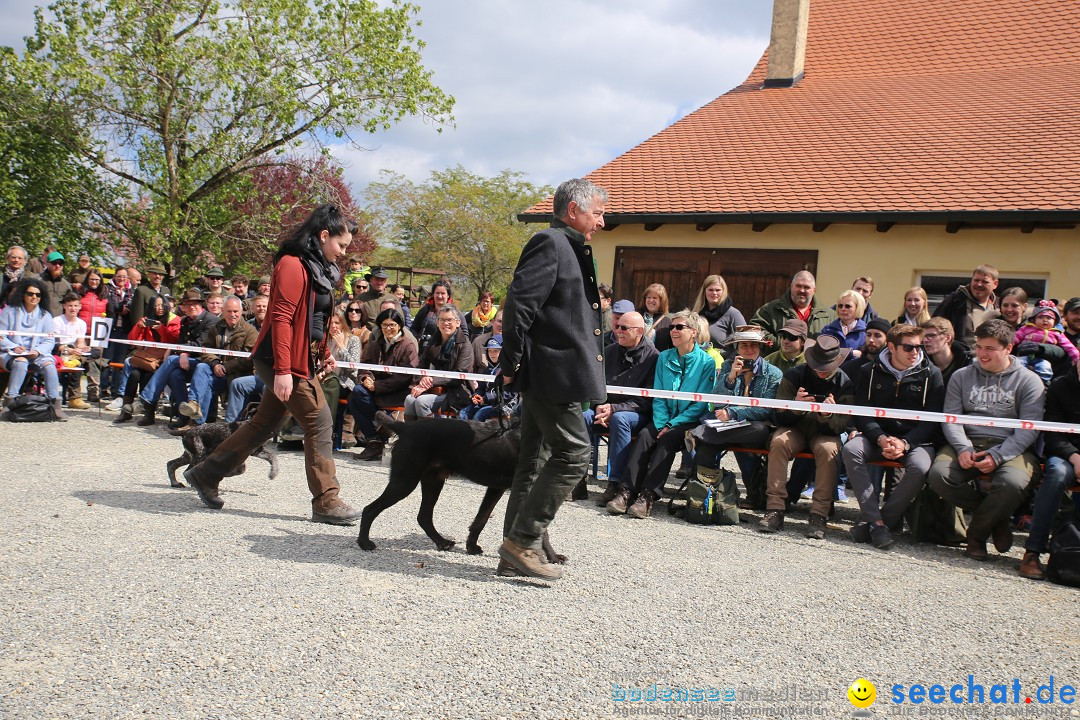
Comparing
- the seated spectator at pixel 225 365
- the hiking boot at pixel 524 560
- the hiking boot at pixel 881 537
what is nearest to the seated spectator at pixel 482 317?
the seated spectator at pixel 225 365

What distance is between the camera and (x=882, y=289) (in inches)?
546

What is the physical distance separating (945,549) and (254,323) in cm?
→ 786

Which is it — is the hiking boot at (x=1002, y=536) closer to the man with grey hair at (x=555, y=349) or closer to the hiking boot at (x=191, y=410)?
the man with grey hair at (x=555, y=349)

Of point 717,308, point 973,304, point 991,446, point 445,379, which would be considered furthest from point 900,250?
point 445,379

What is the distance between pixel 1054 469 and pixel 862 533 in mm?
1366

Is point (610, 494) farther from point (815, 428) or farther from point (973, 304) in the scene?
point (973, 304)

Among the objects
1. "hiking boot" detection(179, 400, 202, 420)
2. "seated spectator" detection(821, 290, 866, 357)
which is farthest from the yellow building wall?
"hiking boot" detection(179, 400, 202, 420)

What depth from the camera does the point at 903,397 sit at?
22.2ft

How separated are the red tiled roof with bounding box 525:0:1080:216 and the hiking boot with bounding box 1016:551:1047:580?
8.14m

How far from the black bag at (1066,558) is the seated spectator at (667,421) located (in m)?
2.72

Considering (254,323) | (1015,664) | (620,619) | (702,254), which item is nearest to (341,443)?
(254,323)

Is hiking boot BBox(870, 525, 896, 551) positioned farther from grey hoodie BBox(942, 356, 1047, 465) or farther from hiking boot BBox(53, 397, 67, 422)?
hiking boot BBox(53, 397, 67, 422)

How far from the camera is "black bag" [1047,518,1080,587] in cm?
547

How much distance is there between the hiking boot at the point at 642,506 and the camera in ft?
22.6
